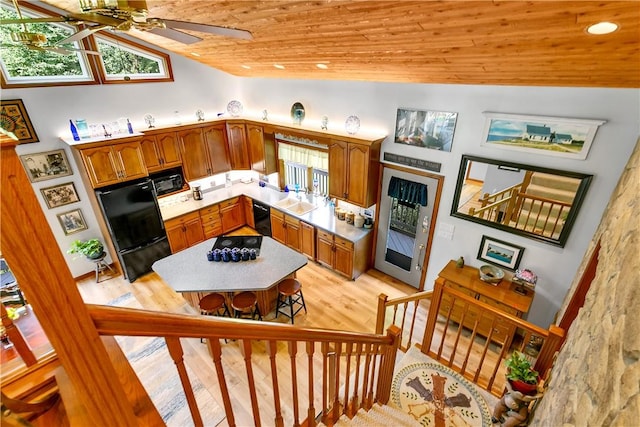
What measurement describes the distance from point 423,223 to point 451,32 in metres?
2.97

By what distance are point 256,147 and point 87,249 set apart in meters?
3.47

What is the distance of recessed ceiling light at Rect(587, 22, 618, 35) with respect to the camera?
1.74 meters

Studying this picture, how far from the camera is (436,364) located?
118 inches

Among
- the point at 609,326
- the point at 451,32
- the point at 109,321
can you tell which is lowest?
the point at 609,326

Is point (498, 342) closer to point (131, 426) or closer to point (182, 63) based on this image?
point (131, 426)

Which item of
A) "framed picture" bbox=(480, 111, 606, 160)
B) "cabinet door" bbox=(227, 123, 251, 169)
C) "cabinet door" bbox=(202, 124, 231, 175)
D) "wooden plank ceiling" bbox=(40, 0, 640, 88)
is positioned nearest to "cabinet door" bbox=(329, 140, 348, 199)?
"wooden plank ceiling" bbox=(40, 0, 640, 88)

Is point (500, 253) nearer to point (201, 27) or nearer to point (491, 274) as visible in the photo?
point (491, 274)

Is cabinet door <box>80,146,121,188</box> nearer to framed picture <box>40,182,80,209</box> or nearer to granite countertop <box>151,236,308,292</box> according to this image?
framed picture <box>40,182,80,209</box>

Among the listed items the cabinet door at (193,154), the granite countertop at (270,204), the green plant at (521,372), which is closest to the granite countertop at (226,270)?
the granite countertop at (270,204)

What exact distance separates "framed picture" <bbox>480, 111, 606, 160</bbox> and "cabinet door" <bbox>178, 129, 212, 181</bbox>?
498 cm

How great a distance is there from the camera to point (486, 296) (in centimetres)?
386

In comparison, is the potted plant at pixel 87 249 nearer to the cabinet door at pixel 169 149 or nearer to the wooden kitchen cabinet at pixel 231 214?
the cabinet door at pixel 169 149

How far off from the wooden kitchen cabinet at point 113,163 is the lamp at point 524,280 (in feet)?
19.2

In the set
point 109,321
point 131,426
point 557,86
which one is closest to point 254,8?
point 109,321
